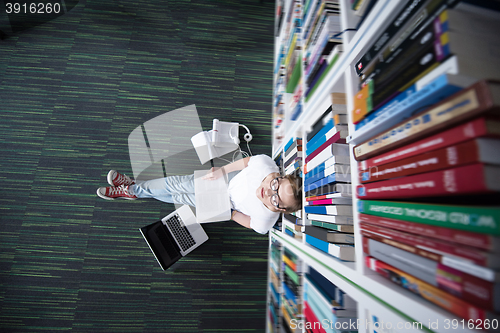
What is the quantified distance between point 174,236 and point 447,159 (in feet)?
6.01

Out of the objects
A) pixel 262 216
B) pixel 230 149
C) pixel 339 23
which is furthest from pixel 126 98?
pixel 339 23

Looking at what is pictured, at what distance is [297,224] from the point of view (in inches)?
45.7

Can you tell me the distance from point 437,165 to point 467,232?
13 cm

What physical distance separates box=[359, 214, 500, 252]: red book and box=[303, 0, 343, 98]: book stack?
658 millimetres

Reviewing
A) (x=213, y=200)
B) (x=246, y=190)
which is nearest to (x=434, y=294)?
(x=246, y=190)

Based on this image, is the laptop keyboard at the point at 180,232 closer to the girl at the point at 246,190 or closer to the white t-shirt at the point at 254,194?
the girl at the point at 246,190

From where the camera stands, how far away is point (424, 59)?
1.52 ft

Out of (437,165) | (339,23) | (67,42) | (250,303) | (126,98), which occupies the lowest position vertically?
(250,303)

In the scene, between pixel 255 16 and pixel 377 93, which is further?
pixel 255 16

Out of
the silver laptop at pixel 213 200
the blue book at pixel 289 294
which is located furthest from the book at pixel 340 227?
the silver laptop at pixel 213 200

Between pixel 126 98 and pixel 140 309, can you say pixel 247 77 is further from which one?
pixel 140 309

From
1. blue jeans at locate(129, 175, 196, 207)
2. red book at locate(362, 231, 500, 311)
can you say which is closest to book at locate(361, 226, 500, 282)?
red book at locate(362, 231, 500, 311)

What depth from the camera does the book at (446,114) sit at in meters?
0.35

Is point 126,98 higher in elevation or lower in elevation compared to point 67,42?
lower
